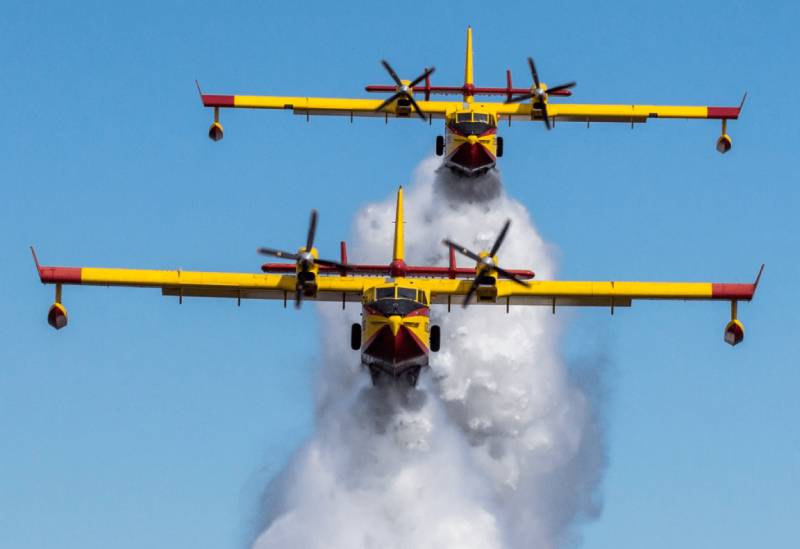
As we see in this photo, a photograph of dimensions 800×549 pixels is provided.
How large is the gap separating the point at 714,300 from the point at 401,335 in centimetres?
1125

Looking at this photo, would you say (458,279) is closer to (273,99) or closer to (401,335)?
(401,335)

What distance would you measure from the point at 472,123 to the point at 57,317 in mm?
17658

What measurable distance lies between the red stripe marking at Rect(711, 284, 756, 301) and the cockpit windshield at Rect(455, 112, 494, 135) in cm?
1160

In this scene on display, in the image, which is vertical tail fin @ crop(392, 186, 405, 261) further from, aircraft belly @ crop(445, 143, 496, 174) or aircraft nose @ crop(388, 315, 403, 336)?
aircraft nose @ crop(388, 315, 403, 336)

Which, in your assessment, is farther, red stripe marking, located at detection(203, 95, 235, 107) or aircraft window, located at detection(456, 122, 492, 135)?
red stripe marking, located at detection(203, 95, 235, 107)

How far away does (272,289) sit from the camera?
7800cm

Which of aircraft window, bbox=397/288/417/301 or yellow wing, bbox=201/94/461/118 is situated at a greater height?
yellow wing, bbox=201/94/461/118

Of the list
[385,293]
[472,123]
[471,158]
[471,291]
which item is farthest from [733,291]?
[472,123]

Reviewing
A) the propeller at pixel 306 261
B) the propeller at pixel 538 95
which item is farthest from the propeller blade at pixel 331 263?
the propeller at pixel 538 95

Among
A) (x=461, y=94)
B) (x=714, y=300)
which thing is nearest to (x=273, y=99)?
(x=461, y=94)

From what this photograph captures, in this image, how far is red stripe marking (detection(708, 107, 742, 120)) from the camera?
9119 cm

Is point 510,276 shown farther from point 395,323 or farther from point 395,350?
point 395,350

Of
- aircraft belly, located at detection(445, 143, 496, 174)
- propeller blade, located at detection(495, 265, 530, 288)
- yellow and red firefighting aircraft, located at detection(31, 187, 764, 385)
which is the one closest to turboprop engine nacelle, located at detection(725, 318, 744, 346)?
yellow and red firefighting aircraft, located at detection(31, 187, 764, 385)

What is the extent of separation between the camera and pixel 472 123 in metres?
86.5
